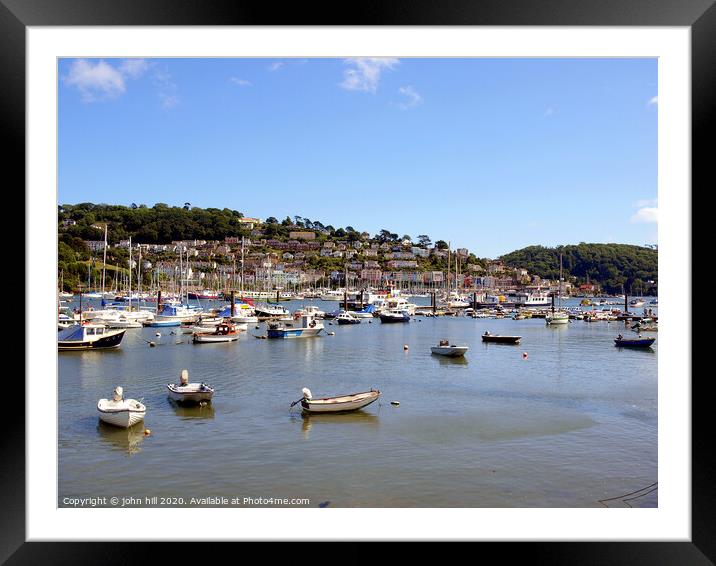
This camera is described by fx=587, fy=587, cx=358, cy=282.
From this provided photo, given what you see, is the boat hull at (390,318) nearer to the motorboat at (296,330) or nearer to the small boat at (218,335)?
the motorboat at (296,330)

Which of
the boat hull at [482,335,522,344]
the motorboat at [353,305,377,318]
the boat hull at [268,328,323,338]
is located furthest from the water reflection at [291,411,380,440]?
the motorboat at [353,305,377,318]

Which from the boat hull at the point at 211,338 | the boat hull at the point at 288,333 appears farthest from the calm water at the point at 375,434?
the boat hull at the point at 288,333

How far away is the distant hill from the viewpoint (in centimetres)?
2617

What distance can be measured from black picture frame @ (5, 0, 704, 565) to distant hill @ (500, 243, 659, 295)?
69.1ft

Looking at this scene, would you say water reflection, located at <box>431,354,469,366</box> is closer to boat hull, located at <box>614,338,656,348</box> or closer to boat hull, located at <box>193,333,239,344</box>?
boat hull, located at <box>614,338,656,348</box>

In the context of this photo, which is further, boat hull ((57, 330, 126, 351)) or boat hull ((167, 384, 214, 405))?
boat hull ((57, 330, 126, 351))

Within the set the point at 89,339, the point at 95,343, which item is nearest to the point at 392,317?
the point at 95,343

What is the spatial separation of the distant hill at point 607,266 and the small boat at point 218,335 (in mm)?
15244

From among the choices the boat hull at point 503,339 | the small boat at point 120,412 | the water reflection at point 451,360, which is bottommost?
the water reflection at point 451,360

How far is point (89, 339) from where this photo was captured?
13359 mm

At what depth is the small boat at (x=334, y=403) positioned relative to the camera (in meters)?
7.14

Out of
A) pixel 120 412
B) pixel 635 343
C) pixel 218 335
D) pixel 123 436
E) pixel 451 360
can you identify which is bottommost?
pixel 451 360
